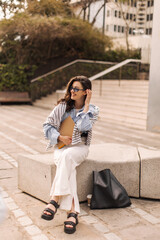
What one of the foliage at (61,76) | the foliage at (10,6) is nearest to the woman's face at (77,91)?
the foliage at (61,76)

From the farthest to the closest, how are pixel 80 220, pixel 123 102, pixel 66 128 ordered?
pixel 123 102 → pixel 66 128 → pixel 80 220

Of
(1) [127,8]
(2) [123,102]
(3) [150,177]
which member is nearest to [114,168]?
(3) [150,177]

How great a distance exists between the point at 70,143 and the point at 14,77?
1475 cm

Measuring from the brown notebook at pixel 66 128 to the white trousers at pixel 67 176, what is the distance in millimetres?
143

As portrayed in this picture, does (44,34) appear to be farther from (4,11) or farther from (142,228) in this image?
(142,228)

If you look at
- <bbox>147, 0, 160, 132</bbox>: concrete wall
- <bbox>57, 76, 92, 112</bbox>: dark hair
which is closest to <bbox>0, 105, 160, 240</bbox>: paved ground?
<bbox>57, 76, 92, 112</bbox>: dark hair

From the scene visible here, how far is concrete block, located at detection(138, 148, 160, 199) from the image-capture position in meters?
4.18

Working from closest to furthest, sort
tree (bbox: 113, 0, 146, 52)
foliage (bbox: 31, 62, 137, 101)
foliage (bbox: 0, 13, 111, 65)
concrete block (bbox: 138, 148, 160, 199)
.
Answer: concrete block (bbox: 138, 148, 160, 199)
foliage (bbox: 31, 62, 137, 101)
foliage (bbox: 0, 13, 111, 65)
tree (bbox: 113, 0, 146, 52)

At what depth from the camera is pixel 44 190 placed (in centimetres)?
394

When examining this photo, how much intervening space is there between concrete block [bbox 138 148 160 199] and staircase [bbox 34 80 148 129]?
20.9 ft

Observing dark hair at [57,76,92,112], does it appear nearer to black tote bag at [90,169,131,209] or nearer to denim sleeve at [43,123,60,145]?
denim sleeve at [43,123,60,145]

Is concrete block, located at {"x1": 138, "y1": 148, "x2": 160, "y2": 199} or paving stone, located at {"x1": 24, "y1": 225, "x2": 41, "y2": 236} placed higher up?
concrete block, located at {"x1": 138, "y1": 148, "x2": 160, "y2": 199}

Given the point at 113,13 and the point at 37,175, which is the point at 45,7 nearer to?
the point at 113,13

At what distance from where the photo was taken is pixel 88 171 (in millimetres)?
3955
